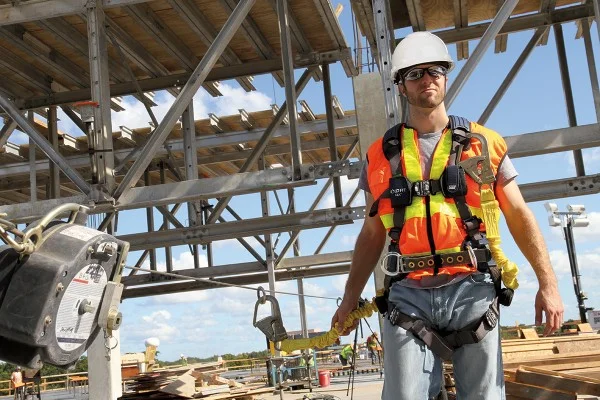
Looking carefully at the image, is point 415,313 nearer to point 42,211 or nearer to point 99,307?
point 99,307

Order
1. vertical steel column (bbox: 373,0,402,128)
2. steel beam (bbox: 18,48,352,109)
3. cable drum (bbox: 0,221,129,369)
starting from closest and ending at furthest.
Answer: cable drum (bbox: 0,221,129,369), vertical steel column (bbox: 373,0,402,128), steel beam (bbox: 18,48,352,109)

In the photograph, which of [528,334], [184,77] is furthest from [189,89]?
[528,334]

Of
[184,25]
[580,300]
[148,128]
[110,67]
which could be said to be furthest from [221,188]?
[580,300]

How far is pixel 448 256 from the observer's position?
3.00 m

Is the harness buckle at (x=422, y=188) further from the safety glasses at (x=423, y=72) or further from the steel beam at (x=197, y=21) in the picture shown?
the steel beam at (x=197, y=21)

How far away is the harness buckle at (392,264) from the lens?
3.08 m

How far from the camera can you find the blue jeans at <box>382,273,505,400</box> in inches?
115

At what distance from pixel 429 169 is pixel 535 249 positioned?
0.55 metres

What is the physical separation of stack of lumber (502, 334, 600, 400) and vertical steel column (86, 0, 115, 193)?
4991mm

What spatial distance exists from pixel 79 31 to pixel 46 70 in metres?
1.59

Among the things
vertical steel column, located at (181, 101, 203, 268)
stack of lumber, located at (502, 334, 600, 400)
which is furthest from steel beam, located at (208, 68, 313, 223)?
stack of lumber, located at (502, 334, 600, 400)

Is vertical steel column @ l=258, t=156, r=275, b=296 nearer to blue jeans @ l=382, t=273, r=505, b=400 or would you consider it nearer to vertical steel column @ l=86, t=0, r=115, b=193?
vertical steel column @ l=86, t=0, r=115, b=193

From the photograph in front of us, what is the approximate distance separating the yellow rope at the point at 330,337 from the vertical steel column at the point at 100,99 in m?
5.56

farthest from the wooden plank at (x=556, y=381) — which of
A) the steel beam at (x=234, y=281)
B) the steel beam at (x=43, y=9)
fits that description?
the steel beam at (x=234, y=281)
